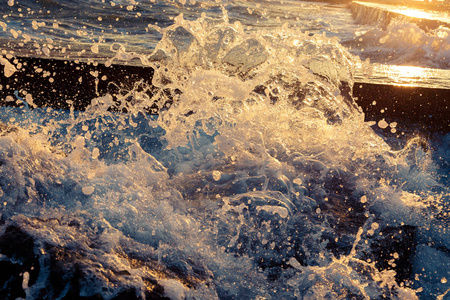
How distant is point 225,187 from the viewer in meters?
2.22

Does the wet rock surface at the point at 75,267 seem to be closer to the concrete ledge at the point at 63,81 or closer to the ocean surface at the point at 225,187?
the ocean surface at the point at 225,187

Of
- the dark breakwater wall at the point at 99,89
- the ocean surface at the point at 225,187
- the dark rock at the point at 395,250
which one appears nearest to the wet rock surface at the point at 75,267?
the ocean surface at the point at 225,187

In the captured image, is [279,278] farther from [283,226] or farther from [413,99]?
[413,99]

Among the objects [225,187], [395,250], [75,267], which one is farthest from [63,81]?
[395,250]

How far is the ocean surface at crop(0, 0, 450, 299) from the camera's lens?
4.41 feet

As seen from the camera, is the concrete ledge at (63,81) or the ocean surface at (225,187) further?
the concrete ledge at (63,81)

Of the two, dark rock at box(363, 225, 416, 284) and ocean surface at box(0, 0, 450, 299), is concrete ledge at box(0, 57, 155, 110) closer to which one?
ocean surface at box(0, 0, 450, 299)

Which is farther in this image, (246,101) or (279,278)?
(246,101)

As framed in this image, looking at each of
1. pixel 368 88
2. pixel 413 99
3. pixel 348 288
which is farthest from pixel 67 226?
pixel 413 99

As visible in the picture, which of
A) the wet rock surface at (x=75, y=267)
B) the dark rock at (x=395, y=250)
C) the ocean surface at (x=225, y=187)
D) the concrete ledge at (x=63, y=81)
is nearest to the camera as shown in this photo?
the wet rock surface at (x=75, y=267)

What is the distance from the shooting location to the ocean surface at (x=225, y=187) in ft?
4.41

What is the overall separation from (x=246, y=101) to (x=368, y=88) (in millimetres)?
1262

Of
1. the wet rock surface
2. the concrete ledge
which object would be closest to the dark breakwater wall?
the concrete ledge

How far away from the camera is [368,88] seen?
3.49 meters
